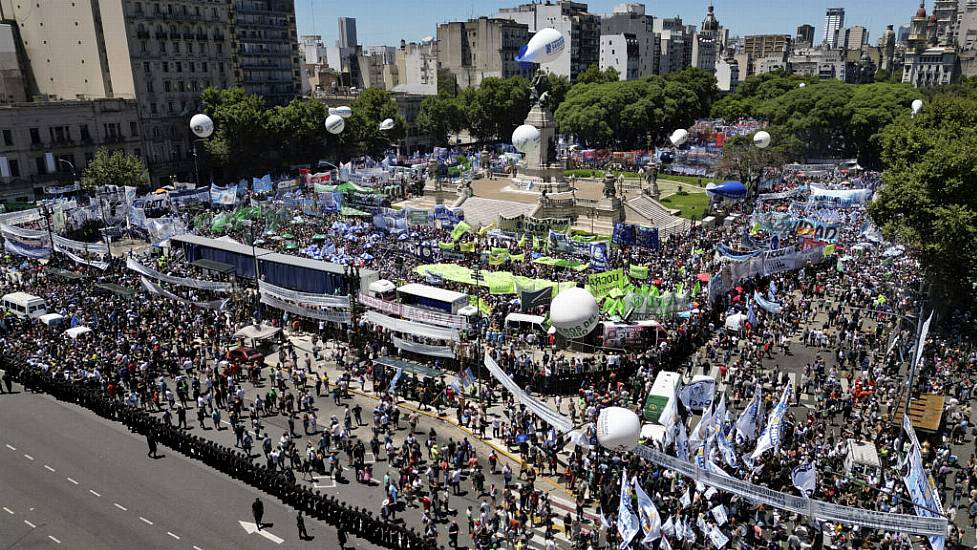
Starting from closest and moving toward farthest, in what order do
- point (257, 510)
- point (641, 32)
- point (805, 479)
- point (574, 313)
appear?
point (805, 479) < point (257, 510) < point (574, 313) < point (641, 32)

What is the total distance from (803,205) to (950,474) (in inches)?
1412

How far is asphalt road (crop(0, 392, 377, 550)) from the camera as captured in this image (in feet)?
63.3

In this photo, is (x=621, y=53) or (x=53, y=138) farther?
(x=621, y=53)

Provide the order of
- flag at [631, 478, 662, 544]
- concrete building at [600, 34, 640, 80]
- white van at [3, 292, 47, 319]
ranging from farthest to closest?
1. concrete building at [600, 34, 640, 80]
2. white van at [3, 292, 47, 319]
3. flag at [631, 478, 662, 544]

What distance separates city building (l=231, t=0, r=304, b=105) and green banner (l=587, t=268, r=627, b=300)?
67.3 m

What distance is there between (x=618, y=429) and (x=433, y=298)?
1548cm

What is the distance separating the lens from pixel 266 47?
89.2m

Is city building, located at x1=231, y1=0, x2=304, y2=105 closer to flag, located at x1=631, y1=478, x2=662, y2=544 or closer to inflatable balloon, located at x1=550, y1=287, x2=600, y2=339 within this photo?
inflatable balloon, located at x1=550, y1=287, x2=600, y2=339

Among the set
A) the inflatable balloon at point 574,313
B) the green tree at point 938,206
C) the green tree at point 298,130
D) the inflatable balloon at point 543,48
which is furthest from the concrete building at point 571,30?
the inflatable balloon at point 574,313

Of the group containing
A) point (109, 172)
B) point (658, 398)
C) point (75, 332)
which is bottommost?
point (658, 398)

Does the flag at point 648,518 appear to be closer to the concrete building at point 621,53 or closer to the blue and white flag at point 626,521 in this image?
the blue and white flag at point 626,521

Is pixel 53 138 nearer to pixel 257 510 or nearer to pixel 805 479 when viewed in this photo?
pixel 257 510

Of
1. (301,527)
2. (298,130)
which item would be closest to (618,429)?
(301,527)

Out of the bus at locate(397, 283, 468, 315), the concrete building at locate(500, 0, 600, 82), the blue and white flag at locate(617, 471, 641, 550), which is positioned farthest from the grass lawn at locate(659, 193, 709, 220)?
the concrete building at locate(500, 0, 600, 82)
